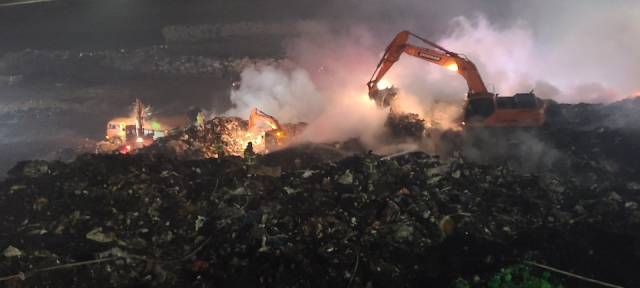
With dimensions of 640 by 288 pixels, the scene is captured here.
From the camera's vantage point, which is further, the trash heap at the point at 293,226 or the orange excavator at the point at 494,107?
the orange excavator at the point at 494,107

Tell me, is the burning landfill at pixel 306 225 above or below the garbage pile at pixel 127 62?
below

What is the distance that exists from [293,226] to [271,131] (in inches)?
336

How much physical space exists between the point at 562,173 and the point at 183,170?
8316 mm

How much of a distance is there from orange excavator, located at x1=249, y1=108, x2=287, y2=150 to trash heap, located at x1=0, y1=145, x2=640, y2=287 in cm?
610

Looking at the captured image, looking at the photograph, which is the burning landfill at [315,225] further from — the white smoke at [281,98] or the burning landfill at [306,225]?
the white smoke at [281,98]

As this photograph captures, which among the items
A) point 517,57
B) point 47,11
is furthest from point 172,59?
point 517,57

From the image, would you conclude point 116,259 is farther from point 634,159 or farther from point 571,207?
point 634,159

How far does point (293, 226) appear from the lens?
5520 mm

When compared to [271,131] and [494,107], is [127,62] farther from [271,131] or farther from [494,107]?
[494,107]

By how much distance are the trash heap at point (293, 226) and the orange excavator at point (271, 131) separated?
20.0 feet

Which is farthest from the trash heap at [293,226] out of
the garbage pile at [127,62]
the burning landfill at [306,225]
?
the garbage pile at [127,62]

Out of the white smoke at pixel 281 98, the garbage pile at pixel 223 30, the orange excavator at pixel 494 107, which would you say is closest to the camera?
the orange excavator at pixel 494 107

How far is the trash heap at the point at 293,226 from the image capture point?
476 centimetres

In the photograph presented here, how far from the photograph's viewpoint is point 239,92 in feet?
60.0
